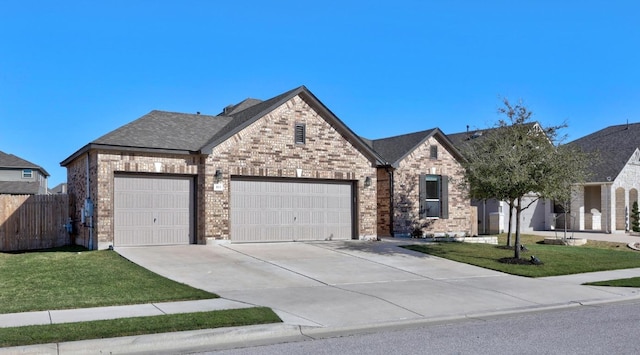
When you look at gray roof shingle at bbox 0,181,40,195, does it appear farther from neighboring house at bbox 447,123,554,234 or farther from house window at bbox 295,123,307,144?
neighboring house at bbox 447,123,554,234

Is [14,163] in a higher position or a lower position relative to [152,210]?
higher

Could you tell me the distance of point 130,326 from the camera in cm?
834

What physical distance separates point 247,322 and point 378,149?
19.5 meters

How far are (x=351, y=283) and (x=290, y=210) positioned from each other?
7746 millimetres

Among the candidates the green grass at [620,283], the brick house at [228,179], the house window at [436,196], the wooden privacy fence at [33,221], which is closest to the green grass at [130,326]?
the green grass at [620,283]

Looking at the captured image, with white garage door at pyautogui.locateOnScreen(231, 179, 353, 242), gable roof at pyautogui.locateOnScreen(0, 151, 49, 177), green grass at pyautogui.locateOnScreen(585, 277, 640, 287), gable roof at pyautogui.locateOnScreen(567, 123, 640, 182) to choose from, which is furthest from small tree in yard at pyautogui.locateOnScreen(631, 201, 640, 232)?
gable roof at pyautogui.locateOnScreen(0, 151, 49, 177)

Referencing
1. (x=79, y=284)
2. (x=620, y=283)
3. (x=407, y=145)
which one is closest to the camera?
(x=79, y=284)

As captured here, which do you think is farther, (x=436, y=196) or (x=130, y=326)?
(x=436, y=196)

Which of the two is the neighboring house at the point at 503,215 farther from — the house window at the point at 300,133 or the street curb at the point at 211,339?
the street curb at the point at 211,339

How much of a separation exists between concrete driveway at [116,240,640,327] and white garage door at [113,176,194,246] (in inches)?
27.1

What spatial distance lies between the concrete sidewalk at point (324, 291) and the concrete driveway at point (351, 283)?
2 centimetres

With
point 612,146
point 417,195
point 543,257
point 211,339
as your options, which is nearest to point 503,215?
point 417,195

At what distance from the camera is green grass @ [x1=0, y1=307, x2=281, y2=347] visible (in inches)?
302

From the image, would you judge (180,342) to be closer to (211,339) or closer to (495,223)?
(211,339)
